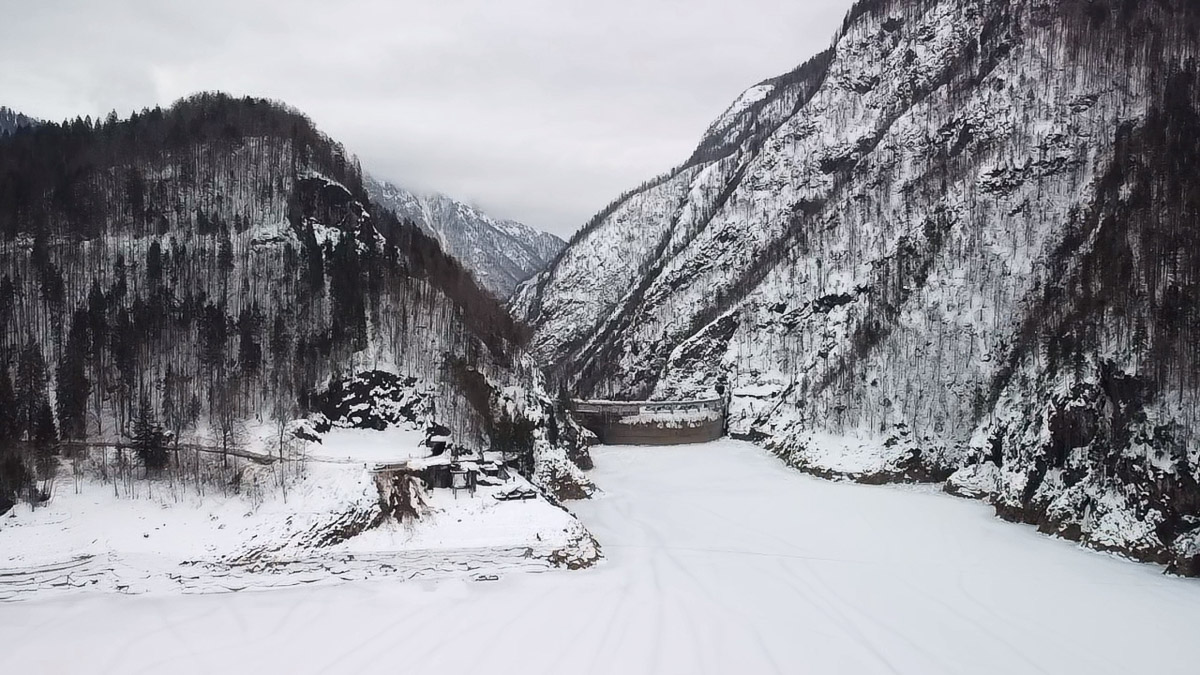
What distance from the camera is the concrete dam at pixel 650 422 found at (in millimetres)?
67188

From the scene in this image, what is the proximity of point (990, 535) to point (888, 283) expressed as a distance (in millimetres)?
34767

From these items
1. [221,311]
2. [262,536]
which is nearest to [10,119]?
[221,311]

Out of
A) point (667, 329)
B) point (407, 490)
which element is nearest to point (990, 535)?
point (407, 490)

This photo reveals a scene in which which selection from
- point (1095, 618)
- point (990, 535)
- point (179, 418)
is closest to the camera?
point (1095, 618)

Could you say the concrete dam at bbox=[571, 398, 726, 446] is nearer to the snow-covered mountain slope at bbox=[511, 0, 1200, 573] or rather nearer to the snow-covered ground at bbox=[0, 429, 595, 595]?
the snow-covered mountain slope at bbox=[511, 0, 1200, 573]

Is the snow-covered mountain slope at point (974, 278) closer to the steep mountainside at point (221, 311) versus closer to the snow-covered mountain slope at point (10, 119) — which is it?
the steep mountainside at point (221, 311)

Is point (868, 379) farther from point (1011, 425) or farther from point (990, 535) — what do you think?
point (990, 535)

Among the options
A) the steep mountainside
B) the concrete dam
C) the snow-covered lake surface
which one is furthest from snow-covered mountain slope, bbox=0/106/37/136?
the snow-covered lake surface

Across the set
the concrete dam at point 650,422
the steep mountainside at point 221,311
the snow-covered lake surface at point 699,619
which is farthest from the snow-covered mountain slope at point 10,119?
the snow-covered lake surface at point 699,619

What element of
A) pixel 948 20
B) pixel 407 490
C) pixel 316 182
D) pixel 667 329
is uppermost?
pixel 948 20

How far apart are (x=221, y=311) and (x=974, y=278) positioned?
165 feet

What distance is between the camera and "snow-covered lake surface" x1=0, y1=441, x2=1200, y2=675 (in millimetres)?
17312

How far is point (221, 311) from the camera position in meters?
40.3

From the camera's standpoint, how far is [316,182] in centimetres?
4788
